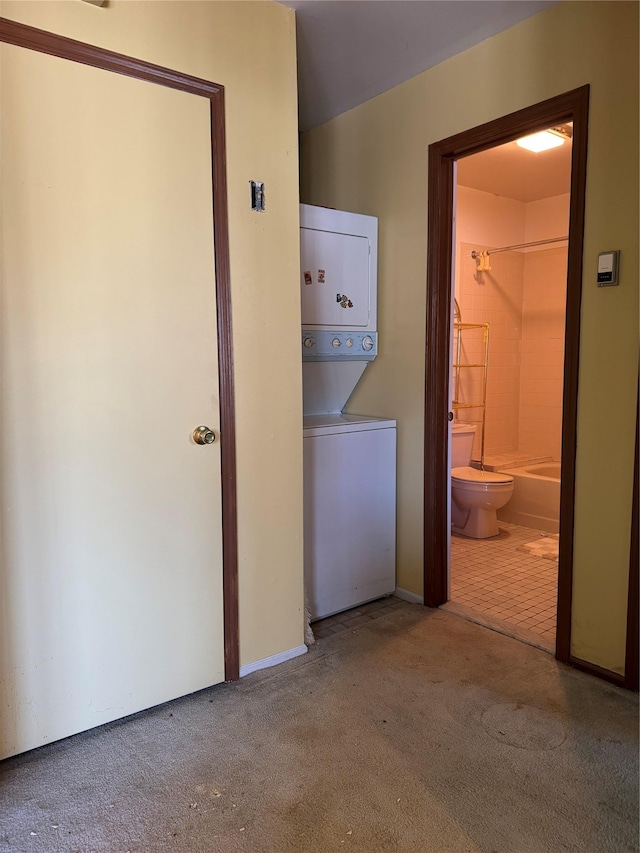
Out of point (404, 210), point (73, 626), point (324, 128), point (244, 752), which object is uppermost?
point (324, 128)

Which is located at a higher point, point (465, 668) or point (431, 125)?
point (431, 125)

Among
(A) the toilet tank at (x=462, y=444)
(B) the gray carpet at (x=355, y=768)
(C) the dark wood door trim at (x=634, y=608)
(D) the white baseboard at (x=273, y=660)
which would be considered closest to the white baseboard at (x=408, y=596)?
(B) the gray carpet at (x=355, y=768)

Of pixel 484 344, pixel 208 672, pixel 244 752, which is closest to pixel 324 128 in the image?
pixel 484 344

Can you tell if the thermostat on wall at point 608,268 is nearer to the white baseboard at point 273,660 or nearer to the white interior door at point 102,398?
the white interior door at point 102,398

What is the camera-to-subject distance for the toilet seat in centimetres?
376

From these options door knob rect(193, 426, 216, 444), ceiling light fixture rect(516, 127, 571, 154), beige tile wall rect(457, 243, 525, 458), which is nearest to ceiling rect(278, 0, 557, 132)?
ceiling light fixture rect(516, 127, 571, 154)

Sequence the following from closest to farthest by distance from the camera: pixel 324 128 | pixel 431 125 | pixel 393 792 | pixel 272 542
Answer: pixel 393 792
pixel 272 542
pixel 431 125
pixel 324 128

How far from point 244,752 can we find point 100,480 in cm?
93

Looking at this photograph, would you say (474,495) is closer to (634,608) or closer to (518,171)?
(634,608)

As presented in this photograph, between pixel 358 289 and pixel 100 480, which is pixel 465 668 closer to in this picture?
pixel 100 480

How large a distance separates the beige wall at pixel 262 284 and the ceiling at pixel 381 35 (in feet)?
0.70

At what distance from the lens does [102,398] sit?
176cm

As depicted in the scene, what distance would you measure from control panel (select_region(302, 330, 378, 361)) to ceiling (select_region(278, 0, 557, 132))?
1.13 m

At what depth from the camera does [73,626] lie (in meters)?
1.75
